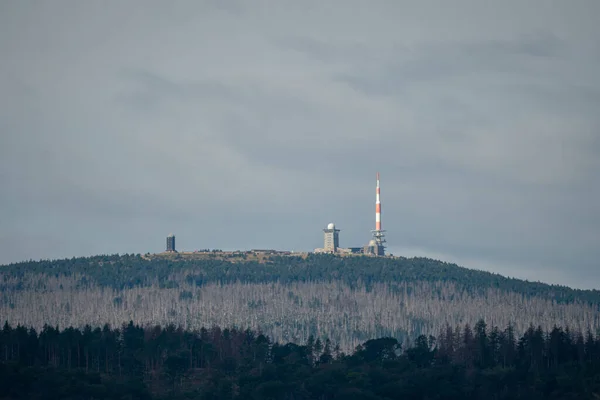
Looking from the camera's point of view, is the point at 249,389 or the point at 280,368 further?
the point at 280,368

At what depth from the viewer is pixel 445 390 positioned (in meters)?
184

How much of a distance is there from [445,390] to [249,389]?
29.3 meters

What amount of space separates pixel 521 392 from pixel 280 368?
3739 centimetres

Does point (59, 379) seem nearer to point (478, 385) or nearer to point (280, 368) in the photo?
point (280, 368)

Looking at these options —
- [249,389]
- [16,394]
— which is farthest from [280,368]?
[16,394]

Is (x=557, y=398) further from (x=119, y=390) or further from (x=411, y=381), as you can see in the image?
(x=119, y=390)

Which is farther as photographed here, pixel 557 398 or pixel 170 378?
pixel 170 378

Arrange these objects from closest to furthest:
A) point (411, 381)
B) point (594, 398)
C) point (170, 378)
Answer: point (594, 398) < point (411, 381) < point (170, 378)

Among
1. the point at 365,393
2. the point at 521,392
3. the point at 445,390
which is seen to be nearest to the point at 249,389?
the point at 365,393

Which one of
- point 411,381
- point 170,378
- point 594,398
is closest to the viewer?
point 594,398

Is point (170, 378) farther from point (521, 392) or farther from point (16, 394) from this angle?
point (521, 392)

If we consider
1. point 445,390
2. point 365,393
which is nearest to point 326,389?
point 365,393

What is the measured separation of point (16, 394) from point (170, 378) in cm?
3122

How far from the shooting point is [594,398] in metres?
173
